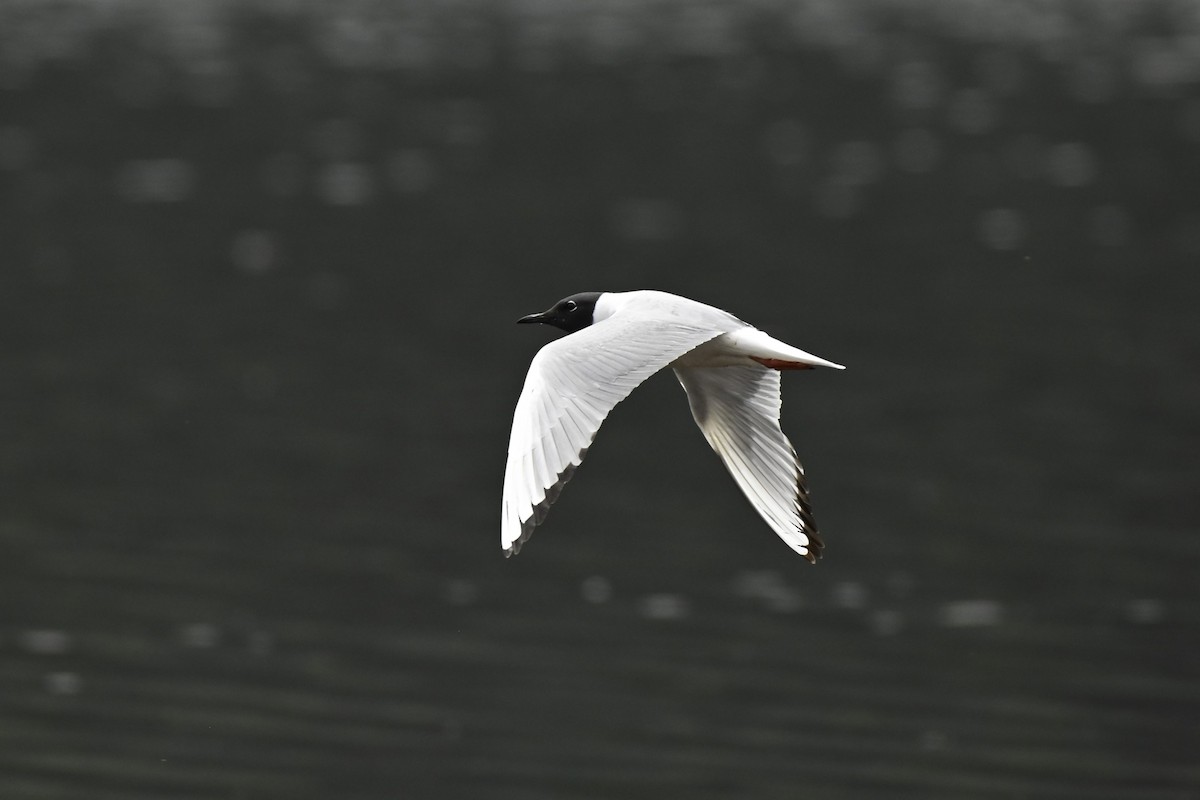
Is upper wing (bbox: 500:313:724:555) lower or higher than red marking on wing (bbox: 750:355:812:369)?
lower

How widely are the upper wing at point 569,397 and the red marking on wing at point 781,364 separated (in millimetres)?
367

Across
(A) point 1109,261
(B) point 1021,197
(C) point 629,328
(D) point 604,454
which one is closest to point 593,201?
(B) point 1021,197

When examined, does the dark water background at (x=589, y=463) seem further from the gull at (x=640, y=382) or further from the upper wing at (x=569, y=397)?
the upper wing at (x=569, y=397)

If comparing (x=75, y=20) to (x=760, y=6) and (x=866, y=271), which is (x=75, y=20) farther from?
(x=866, y=271)

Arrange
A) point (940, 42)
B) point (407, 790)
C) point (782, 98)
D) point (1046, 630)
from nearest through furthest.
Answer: point (407, 790) → point (1046, 630) → point (782, 98) → point (940, 42)

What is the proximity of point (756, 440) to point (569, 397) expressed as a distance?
5.01 feet

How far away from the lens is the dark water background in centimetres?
1033

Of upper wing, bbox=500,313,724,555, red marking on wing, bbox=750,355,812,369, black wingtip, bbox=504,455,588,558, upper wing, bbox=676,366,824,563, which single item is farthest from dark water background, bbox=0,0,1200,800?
black wingtip, bbox=504,455,588,558

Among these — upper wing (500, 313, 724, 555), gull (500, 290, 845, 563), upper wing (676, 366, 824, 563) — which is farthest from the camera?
upper wing (676, 366, 824, 563)

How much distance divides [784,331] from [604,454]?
9.45ft

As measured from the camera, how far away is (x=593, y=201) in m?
25.5

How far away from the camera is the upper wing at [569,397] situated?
5.17 metres

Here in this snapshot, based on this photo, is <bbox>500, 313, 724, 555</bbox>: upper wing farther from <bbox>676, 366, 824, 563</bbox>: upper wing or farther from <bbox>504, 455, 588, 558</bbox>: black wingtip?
<bbox>676, 366, 824, 563</bbox>: upper wing

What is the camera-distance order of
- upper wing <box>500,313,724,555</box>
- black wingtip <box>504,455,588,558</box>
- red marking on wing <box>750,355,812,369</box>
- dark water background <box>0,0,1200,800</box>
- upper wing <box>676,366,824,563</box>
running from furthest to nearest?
dark water background <box>0,0,1200,800</box> < upper wing <box>676,366,824,563</box> < red marking on wing <box>750,355,812,369</box> < upper wing <box>500,313,724,555</box> < black wingtip <box>504,455,588,558</box>
